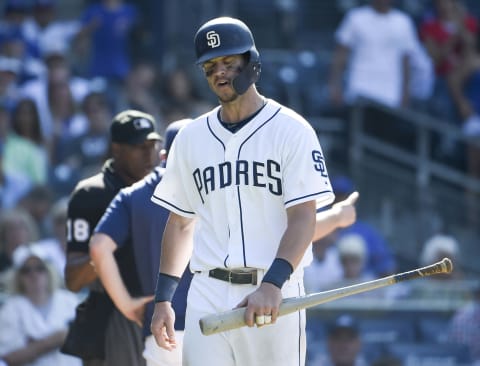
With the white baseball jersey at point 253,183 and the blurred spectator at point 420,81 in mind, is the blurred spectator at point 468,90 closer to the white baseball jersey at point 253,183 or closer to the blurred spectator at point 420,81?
the blurred spectator at point 420,81

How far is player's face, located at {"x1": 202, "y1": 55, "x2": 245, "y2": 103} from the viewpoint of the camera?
4980 millimetres

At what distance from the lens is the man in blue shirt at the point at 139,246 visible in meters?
5.96

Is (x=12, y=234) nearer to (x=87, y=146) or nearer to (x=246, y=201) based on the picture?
(x=87, y=146)

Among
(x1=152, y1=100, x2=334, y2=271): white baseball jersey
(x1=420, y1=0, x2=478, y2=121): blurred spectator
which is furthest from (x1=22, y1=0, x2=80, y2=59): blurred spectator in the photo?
(x1=152, y1=100, x2=334, y2=271): white baseball jersey

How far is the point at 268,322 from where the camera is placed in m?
4.68

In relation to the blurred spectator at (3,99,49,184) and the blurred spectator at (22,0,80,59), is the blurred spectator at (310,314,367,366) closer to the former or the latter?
the blurred spectator at (3,99,49,184)

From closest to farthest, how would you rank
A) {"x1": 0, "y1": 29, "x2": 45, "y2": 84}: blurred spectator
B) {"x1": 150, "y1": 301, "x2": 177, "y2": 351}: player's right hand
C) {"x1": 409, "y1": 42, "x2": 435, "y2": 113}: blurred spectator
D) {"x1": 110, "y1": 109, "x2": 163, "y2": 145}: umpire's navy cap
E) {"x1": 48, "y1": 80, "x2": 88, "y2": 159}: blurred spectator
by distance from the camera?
{"x1": 150, "y1": 301, "x2": 177, "y2": 351}: player's right hand → {"x1": 110, "y1": 109, "x2": 163, "y2": 145}: umpire's navy cap → {"x1": 48, "y1": 80, "x2": 88, "y2": 159}: blurred spectator → {"x1": 0, "y1": 29, "x2": 45, "y2": 84}: blurred spectator → {"x1": 409, "y1": 42, "x2": 435, "y2": 113}: blurred spectator

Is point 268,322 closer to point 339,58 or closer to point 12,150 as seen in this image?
point 12,150

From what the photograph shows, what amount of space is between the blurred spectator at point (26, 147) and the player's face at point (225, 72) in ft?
20.9

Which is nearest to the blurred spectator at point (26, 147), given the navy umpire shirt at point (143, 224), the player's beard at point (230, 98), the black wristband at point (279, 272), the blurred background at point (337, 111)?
the blurred background at point (337, 111)

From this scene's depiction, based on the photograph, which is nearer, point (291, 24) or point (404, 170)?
point (404, 170)

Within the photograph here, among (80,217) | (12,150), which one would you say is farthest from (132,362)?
(12,150)

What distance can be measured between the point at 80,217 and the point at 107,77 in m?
6.99

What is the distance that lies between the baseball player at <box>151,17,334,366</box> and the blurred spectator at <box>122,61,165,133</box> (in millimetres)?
7049
